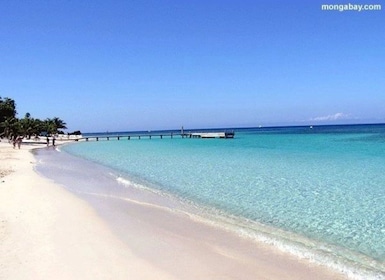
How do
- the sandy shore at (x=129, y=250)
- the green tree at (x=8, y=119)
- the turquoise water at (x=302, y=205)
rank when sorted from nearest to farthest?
the sandy shore at (x=129, y=250)
the turquoise water at (x=302, y=205)
the green tree at (x=8, y=119)

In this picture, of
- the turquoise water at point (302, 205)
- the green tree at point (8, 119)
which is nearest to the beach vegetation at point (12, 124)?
the green tree at point (8, 119)

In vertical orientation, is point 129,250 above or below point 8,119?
below

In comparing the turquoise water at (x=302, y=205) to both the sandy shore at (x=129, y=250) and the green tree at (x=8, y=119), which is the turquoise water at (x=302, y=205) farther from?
the green tree at (x=8, y=119)

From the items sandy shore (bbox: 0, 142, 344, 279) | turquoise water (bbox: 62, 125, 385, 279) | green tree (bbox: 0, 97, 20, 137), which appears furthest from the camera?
green tree (bbox: 0, 97, 20, 137)

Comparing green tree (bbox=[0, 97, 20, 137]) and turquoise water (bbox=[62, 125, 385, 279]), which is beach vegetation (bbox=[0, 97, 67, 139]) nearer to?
green tree (bbox=[0, 97, 20, 137])

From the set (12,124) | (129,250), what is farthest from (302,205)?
(12,124)

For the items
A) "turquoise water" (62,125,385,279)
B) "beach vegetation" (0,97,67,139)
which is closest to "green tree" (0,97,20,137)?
"beach vegetation" (0,97,67,139)

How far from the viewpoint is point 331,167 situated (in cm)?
2052

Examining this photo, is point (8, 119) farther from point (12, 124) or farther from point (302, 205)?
point (302, 205)

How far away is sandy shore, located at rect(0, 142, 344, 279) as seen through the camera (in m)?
5.64

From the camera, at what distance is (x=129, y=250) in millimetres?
6797

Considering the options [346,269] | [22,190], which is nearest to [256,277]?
[346,269]

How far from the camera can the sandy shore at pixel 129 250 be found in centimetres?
564

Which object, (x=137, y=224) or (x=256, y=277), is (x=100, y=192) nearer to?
(x=137, y=224)
